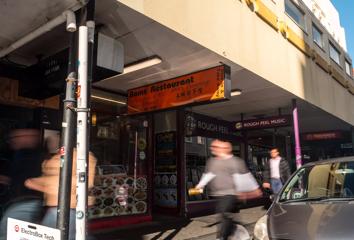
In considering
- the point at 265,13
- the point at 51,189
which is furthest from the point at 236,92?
the point at 51,189

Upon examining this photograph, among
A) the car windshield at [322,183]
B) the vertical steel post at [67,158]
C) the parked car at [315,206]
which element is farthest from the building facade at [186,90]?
the parked car at [315,206]

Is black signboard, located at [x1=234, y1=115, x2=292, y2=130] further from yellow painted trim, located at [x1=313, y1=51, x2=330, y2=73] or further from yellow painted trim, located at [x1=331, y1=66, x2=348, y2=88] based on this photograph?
yellow painted trim, located at [x1=331, y1=66, x2=348, y2=88]

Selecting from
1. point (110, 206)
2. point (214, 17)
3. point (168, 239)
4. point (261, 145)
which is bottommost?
point (168, 239)

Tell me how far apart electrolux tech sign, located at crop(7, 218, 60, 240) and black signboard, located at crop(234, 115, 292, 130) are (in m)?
8.99

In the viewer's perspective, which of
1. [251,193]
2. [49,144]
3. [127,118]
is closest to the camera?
[49,144]

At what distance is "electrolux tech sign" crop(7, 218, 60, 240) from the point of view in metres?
4.18

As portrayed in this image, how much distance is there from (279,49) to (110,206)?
5.98m

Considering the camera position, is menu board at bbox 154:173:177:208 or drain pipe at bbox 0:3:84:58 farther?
menu board at bbox 154:173:177:208

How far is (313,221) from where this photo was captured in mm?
4289

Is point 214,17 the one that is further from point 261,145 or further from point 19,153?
point 261,145

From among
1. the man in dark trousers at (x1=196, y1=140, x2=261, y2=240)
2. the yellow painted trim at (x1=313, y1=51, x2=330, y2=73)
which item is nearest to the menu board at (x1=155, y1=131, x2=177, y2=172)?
the yellow painted trim at (x1=313, y1=51, x2=330, y2=73)

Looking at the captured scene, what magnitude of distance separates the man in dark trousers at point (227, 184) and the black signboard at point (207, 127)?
5859 millimetres

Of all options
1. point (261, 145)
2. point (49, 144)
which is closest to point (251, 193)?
point (49, 144)

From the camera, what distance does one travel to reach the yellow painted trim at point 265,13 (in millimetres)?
9969
